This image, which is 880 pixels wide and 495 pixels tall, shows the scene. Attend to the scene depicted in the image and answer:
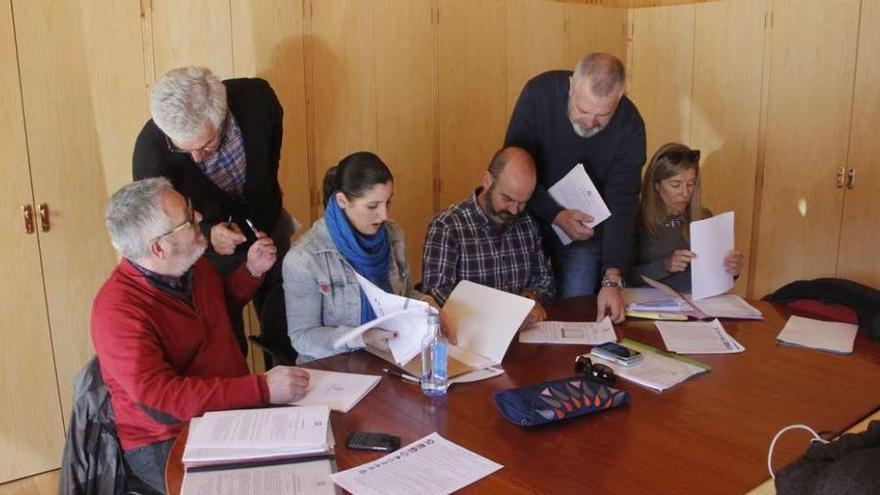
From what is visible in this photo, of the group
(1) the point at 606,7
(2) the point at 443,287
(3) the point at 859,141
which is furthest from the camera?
(1) the point at 606,7

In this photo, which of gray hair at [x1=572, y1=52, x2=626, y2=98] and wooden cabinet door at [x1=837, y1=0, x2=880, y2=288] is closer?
gray hair at [x1=572, y1=52, x2=626, y2=98]

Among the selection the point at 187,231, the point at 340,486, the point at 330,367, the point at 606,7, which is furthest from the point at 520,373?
the point at 606,7

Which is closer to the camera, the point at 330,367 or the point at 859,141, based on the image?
the point at 330,367

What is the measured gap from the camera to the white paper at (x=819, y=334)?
2021mm

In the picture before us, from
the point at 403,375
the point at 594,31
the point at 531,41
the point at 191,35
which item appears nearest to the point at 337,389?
the point at 403,375

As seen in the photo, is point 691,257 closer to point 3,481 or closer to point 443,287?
point 443,287

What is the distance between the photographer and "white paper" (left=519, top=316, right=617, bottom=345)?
2.06 meters

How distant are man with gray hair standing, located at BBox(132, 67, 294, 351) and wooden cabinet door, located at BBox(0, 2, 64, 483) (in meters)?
0.72

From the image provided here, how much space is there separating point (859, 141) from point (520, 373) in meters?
2.89

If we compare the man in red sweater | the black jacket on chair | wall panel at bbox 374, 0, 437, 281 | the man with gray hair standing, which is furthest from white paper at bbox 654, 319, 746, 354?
wall panel at bbox 374, 0, 437, 281

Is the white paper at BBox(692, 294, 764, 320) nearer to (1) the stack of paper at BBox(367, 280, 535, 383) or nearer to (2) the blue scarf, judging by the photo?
(1) the stack of paper at BBox(367, 280, 535, 383)

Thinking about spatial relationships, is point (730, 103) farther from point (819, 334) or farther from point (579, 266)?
point (819, 334)

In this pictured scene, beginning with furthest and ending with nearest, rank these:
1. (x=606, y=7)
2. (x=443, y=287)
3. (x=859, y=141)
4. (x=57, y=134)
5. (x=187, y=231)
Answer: (x=606, y=7), (x=859, y=141), (x=57, y=134), (x=443, y=287), (x=187, y=231)

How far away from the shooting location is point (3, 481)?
2.88m
